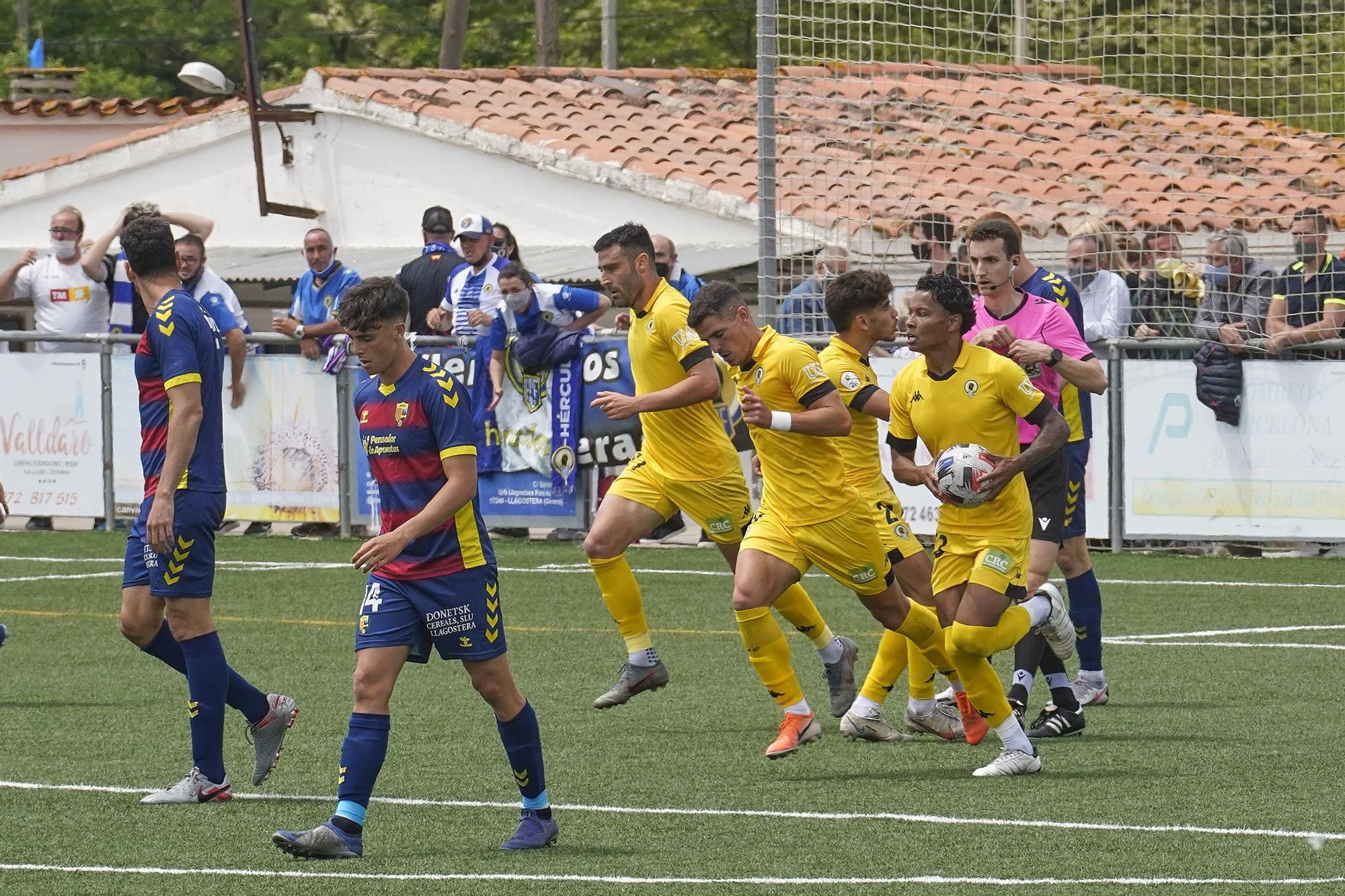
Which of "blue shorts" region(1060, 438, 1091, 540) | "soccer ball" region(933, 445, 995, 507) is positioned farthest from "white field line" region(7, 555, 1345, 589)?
"soccer ball" region(933, 445, 995, 507)

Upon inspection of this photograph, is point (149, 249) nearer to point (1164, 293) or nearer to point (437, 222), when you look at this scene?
point (437, 222)

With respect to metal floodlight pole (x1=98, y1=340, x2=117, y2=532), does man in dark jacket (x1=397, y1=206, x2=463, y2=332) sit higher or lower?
higher

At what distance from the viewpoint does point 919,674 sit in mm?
8852

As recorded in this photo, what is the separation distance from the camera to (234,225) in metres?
23.5

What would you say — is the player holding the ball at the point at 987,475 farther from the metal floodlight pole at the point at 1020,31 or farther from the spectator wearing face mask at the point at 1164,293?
the metal floodlight pole at the point at 1020,31

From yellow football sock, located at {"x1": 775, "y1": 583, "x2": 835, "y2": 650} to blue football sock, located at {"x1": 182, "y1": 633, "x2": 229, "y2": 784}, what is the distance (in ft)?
7.86

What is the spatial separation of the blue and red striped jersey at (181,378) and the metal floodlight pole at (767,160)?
8.13 metres

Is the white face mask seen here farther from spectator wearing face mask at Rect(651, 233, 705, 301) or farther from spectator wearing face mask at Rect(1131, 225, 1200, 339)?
spectator wearing face mask at Rect(1131, 225, 1200, 339)

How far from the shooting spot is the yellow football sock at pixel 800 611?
9.15 metres

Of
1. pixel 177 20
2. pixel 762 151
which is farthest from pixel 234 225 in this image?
pixel 177 20

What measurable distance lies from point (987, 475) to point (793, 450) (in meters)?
0.88

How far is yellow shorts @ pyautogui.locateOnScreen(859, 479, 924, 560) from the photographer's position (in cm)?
903

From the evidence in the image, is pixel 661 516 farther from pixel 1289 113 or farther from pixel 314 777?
pixel 1289 113

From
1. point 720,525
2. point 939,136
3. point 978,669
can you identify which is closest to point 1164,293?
point 939,136
